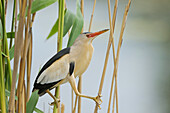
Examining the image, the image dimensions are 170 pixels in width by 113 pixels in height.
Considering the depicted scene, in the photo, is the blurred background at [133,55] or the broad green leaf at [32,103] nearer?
the broad green leaf at [32,103]

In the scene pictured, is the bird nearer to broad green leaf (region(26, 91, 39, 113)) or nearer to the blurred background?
broad green leaf (region(26, 91, 39, 113))

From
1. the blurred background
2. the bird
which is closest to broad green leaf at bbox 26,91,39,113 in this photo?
the bird

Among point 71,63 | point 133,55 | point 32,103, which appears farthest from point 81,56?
point 133,55

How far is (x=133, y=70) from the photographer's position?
1.97m

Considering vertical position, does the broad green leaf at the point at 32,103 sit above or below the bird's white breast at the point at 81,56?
below

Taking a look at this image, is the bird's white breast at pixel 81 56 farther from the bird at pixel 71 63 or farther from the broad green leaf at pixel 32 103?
the broad green leaf at pixel 32 103

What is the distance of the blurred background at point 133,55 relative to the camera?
1.83 metres

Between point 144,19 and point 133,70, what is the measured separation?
40cm

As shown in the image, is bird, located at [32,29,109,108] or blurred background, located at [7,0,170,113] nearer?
bird, located at [32,29,109,108]

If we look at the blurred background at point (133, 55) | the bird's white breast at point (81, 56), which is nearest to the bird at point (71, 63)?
the bird's white breast at point (81, 56)

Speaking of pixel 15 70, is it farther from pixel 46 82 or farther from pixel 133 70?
pixel 133 70

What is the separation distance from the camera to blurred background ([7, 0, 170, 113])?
1.83m

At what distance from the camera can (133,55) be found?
6.52ft

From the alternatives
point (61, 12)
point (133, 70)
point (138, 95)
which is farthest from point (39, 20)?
point (61, 12)
